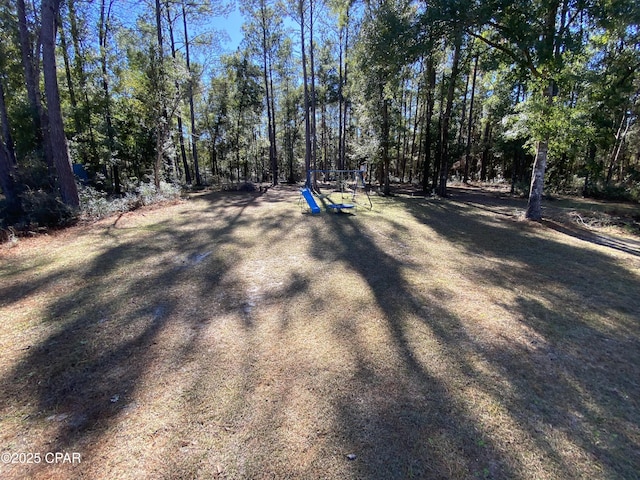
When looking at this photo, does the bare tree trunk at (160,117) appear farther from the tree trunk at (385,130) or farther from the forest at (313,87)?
the tree trunk at (385,130)

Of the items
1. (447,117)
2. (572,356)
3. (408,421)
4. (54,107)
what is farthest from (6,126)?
(447,117)

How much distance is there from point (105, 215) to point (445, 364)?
921 centimetres

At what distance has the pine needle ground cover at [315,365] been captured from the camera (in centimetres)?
180

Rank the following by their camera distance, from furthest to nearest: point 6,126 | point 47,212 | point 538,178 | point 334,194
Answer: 1. point 334,194
2. point 6,126
3. point 538,178
4. point 47,212

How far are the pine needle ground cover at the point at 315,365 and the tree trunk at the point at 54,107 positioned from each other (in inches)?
114

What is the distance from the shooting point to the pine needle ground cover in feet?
5.91

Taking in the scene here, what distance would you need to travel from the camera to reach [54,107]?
7293 mm

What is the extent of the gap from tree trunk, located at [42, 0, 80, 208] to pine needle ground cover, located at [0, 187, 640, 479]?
290 centimetres

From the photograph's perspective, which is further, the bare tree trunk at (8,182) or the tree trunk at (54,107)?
the bare tree trunk at (8,182)

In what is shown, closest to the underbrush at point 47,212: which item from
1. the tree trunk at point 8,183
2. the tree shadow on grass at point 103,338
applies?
the tree trunk at point 8,183

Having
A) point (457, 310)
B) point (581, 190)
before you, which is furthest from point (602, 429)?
point (581, 190)

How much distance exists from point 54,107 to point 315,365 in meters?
9.24

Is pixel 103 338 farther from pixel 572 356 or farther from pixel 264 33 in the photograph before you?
pixel 264 33

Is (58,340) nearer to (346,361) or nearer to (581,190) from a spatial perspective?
(346,361)
